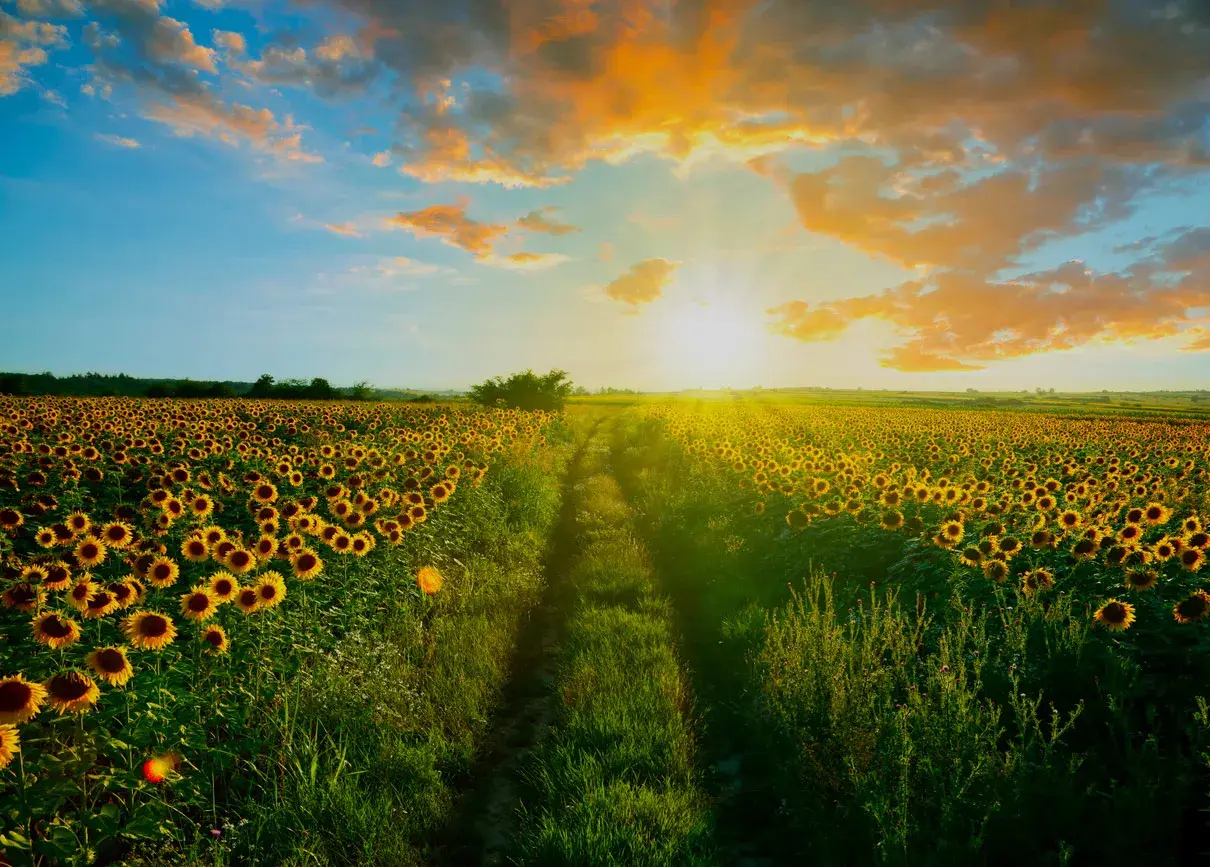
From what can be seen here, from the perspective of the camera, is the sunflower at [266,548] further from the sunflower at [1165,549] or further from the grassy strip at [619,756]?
the sunflower at [1165,549]

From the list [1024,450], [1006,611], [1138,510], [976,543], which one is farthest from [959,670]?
[1024,450]

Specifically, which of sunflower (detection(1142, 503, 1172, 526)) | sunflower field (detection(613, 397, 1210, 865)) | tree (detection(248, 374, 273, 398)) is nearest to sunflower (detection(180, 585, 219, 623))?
sunflower field (detection(613, 397, 1210, 865))

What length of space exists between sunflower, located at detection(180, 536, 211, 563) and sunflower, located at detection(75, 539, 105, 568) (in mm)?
545

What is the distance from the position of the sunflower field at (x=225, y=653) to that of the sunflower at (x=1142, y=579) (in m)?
5.88

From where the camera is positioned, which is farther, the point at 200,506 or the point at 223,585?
the point at 200,506

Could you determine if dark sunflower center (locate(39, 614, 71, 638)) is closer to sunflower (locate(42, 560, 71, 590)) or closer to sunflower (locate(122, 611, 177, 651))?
sunflower (locate(122, 611, 177, 651))

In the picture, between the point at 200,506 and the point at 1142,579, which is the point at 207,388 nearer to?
the point at 200,506

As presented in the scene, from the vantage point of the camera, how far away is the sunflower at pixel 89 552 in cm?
469

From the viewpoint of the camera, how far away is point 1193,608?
442 centimetres

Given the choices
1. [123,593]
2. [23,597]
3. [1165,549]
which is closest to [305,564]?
[123,593]

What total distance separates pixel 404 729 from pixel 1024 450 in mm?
19679

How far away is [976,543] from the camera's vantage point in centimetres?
714

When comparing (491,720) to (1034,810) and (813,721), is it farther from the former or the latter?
(1034,810)

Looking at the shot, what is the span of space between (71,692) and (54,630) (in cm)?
49
